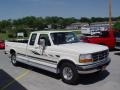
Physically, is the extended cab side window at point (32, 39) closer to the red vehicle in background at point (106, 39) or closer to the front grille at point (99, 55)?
the front grille at point (99, 55)

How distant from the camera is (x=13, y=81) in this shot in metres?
8.85

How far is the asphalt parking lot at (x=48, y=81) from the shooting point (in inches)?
307

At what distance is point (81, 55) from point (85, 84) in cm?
113

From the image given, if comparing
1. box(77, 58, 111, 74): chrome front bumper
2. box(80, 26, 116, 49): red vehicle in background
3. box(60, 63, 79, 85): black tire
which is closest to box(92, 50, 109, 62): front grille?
box(77, 58, 111, 74): chrome front bumper

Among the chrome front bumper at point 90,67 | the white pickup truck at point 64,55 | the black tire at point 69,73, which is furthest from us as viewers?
the black tire at point 69,73

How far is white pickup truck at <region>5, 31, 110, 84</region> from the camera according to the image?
25.7ft

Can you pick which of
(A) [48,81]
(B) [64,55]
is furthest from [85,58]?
(A) [48,81]

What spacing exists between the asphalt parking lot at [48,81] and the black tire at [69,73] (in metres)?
0.19

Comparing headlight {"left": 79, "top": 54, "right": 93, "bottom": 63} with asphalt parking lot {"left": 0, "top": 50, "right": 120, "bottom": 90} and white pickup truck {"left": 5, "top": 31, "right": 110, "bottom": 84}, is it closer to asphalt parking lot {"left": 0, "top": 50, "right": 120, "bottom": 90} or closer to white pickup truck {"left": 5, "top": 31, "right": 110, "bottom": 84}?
white pickup truck {"left": 5, "top": 31, "right": 110, "bottom": 84}

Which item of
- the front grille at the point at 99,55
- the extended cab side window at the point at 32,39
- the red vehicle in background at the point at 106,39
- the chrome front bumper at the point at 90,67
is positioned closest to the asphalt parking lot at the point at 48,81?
the chrome front bumper at the point at 90,67

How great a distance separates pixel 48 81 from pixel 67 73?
3.02 ft

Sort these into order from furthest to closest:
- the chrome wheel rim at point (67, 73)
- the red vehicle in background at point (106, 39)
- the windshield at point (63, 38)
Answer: the red vehicle in background at point (106, 39) < the windshield at point (63, 38) < the chrome wheel rim at point (67, 73)

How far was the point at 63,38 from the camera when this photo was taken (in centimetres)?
949

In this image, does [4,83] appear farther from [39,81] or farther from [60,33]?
[60,33]
